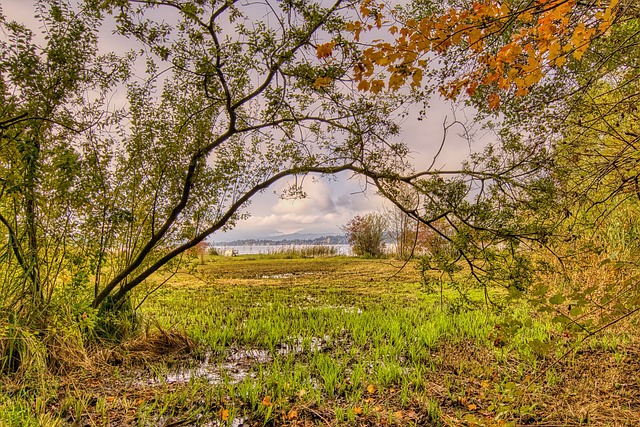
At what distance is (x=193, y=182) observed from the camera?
3.77 m

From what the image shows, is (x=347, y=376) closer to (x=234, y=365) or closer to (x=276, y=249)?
(x=234, y=365)

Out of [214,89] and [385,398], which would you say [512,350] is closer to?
[385,398]

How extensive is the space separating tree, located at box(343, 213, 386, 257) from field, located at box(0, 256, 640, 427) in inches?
493

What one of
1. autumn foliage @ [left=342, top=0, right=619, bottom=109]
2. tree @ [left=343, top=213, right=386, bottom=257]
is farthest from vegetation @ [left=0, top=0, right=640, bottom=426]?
tree @ [left=343, top=213, right=386, bottom=257]

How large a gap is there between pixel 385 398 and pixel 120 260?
3174 mm

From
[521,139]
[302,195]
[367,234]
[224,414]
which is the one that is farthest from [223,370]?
[367,234]

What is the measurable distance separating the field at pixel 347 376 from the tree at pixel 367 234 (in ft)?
41.0

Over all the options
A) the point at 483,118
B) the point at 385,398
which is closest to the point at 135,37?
A: the point at 483,118

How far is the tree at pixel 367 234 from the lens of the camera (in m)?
17.7

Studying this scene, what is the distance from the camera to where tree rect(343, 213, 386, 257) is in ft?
58.2

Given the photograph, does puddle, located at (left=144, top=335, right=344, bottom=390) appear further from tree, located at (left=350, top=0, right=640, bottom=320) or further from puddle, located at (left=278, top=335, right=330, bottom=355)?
tree, located at (left=350, top=0, right=640, bottom=320)

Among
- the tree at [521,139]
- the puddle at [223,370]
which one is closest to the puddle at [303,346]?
the puddle at [223,370]

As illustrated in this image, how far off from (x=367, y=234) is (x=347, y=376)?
15.1m

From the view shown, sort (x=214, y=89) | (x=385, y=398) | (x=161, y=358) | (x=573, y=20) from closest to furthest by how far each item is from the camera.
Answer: (x=573, y=20) → (x=385, y=398) → (x=214, y=89) → (x=161, y=358)
